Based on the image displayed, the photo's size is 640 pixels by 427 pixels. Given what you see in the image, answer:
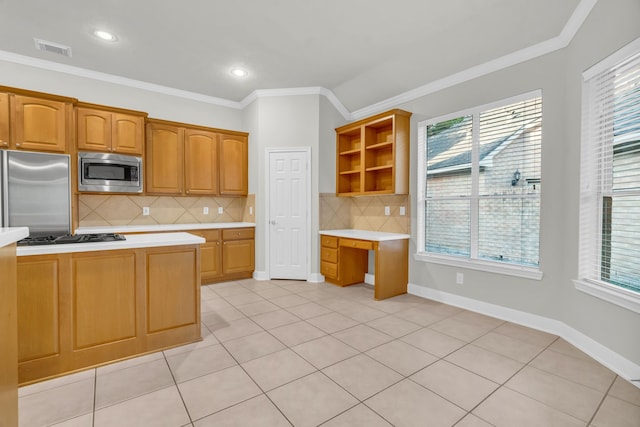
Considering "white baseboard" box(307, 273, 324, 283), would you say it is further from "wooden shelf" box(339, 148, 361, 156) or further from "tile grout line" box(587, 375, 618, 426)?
"tile grout line" box(587, 375, 618, 426)

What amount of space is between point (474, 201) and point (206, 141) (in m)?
3.93

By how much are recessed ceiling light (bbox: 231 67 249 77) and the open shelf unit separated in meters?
1.58

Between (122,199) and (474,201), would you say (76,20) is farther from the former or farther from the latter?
(474,201)

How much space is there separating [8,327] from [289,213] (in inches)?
143

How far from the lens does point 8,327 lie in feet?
4.00

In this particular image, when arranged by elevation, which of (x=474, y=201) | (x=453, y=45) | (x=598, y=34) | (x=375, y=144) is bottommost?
(x=474, y=201)

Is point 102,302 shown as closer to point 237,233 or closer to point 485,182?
point 237,233

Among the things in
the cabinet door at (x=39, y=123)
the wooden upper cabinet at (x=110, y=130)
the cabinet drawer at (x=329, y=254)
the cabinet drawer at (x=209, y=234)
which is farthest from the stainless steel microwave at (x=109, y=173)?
the cabinet drawer at (x=329, y=254)

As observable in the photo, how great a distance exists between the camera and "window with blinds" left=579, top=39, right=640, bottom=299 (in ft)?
6.98

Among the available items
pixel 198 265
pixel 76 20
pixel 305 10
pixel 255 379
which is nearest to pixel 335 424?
pixel 255 379

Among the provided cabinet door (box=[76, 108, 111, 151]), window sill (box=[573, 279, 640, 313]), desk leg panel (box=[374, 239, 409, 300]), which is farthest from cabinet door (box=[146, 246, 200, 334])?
window sill (box=[573, 279, 640, 313])

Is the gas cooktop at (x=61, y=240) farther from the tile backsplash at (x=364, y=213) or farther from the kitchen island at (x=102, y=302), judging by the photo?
the tile backsplash at (x=364, y=213)

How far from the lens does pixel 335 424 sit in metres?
1.63

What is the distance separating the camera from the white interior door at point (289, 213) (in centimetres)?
468
